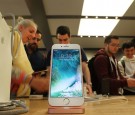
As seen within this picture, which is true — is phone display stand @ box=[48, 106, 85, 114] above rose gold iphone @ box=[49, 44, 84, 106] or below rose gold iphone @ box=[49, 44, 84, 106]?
below

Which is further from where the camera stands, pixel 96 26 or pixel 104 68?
pixel 96 26

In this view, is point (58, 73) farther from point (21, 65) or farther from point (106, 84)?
point (106, 84)

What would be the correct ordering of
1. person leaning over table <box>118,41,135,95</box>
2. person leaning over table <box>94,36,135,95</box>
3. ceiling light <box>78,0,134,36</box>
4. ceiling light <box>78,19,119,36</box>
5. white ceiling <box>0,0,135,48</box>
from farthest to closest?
1. ceiling light <box>78,19,119,36</box>
2. white ceiling <box>0,0,135,48</box>
3. ceiling light <box>78,0,134,36</box>
4. person leaning over table <box>118,41,135,95</box>
5. person leaning over table <box>94,36,135,95</box>

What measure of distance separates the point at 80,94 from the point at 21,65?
326mm

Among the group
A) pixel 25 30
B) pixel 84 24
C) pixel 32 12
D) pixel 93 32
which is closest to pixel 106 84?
pixel 25 30

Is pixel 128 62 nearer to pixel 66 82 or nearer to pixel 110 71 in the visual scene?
pixel 110 71

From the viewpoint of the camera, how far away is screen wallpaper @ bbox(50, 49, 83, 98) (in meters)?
0.71

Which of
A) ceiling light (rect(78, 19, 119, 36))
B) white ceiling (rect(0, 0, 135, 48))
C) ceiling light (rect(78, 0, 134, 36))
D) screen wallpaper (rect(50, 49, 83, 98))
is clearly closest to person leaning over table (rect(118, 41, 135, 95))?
ceiling light (rect(78, 0, 134, 36))

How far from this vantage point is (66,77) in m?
0.72

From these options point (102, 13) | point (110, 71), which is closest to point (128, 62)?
point (110, 71)

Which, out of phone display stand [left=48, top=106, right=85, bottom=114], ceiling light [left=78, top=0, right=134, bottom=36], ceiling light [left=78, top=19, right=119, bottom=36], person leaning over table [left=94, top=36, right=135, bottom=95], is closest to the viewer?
phone display stand [left=48, top=106, right=85, bottom=114]

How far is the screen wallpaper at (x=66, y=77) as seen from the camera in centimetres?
71

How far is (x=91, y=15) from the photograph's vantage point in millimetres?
4238

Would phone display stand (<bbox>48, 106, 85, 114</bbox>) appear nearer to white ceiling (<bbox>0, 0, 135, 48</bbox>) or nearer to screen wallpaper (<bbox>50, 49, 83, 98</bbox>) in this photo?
screen wallpaper (<bbox>50, 49, 83, 98</bbox>)
